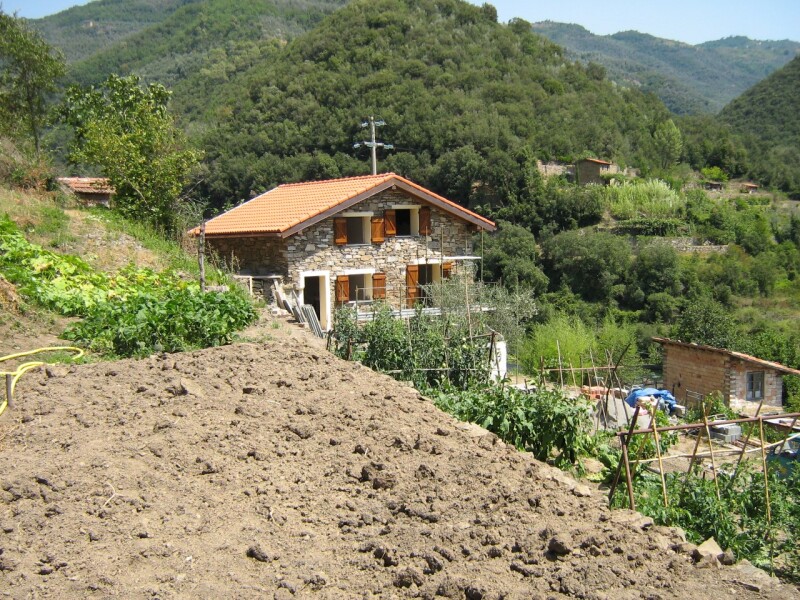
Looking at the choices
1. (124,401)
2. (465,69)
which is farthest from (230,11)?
(124,401)

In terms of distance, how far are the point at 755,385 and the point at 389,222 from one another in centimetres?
1236

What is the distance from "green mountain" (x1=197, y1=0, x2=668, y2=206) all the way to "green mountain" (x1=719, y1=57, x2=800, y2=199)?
9051 millimetres

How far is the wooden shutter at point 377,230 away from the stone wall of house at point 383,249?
0.12 metres

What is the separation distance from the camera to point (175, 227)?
59.1ft

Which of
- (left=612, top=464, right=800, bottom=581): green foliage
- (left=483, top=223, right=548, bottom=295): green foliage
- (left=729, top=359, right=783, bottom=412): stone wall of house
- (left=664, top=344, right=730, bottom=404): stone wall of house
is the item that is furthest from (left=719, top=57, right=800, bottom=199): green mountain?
(left=612, top=464, right=800, bottom=581): green foliage

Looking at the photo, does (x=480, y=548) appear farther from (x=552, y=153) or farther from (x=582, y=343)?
(x=552, y=153)

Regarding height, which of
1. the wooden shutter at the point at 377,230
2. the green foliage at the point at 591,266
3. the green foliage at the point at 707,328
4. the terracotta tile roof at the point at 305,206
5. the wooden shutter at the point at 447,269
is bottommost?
Result: the green foliage at the point at 707,328

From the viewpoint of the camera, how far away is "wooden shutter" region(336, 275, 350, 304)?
17359mm

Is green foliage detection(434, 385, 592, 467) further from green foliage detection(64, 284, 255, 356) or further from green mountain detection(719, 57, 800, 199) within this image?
green mountain detection(719, 57, 800, 199)

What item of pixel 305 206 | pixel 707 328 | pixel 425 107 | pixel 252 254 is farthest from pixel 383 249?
pixel 425 107

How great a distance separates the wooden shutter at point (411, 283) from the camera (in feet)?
59.9

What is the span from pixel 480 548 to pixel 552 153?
50.7 m

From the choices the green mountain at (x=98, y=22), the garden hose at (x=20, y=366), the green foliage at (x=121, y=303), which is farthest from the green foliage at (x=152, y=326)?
the green mountain at (x=98, y=22)

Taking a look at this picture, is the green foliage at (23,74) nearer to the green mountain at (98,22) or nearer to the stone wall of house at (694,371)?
the stone wall of house at (694,371)
